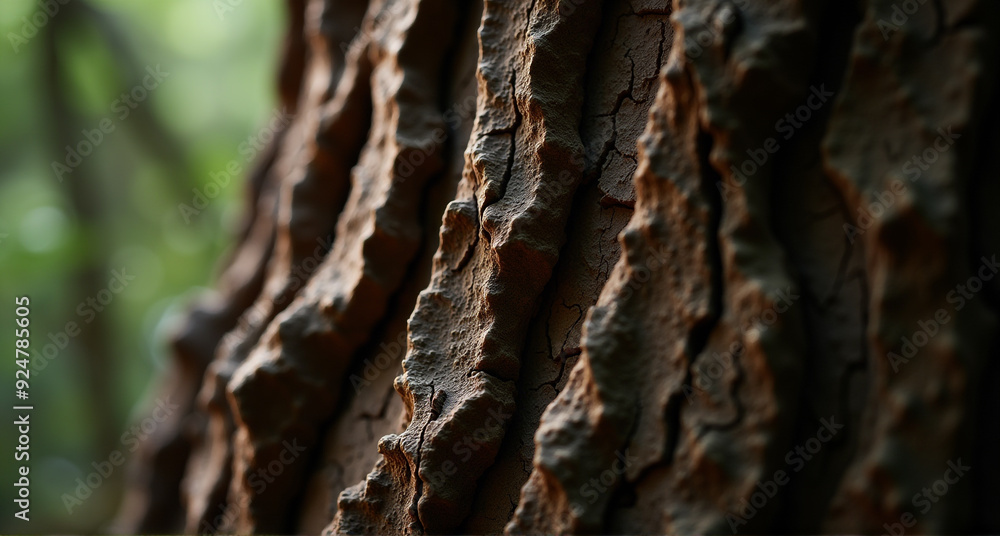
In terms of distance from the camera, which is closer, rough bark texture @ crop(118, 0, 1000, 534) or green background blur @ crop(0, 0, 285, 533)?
rough bark texture @ crop(118, 0, 1000, 534)

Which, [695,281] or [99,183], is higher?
[99,183]

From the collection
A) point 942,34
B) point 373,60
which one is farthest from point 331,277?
point 942,34

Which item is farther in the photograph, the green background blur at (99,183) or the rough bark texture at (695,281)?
the green background blur at (99,183)

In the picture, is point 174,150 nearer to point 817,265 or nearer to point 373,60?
point 373,60
